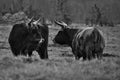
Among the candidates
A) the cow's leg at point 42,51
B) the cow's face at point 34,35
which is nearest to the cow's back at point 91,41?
the cow's face at point 34,35

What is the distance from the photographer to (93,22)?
88.8 m

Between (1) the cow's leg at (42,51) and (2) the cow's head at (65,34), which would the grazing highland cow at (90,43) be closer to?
(2) the cow's head at (65,34)

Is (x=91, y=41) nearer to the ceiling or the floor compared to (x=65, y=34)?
nearer to the ceiling

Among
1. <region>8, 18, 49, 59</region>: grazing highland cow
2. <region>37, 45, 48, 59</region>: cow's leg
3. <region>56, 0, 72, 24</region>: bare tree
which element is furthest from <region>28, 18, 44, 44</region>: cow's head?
<region>56, 0, 72, 24</region>: bare tree

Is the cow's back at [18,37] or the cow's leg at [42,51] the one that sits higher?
the cow's back at [18,37]

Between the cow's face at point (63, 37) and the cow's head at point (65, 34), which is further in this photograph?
the cow's face at point (63, 37)

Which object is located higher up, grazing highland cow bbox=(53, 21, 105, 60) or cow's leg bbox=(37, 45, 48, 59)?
grazing highland cow bbox=(53, 21, 105, 60)

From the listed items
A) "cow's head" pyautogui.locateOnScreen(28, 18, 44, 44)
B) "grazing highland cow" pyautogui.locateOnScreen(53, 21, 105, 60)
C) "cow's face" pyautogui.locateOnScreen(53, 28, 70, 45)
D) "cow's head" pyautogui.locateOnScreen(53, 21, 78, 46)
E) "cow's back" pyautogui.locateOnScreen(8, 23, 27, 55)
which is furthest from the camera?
"cow's face" pyautogui.locateOnScreen(53, 28, 70, 45)

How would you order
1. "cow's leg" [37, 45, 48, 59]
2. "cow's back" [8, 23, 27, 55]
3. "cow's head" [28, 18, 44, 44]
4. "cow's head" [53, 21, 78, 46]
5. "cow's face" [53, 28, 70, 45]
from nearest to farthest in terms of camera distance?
"cow's head" [28, 18, 44, 44] < "cow's back" [8, 23, 27, 55] < "cow's head" [53, 21, 78, 46] < "cow's leg" [37, 45, 48, 59] < "cow's face" [53, 28, 70, 45]

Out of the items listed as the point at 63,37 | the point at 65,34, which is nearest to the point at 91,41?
the point at 65,34

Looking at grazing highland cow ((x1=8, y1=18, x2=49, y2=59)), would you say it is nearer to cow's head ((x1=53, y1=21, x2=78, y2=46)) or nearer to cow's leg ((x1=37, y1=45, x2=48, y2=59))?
cow's leg ((x1=37, y1=45, x2=48, y2=59))

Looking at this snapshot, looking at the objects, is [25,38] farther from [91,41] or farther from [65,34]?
[91,41]

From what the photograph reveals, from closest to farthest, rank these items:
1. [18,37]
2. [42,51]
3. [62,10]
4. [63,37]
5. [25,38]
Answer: [25,38] < [18,37] < [42,51] < [63,37] < [62,10]

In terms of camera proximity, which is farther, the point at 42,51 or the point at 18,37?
the point at 42,51
